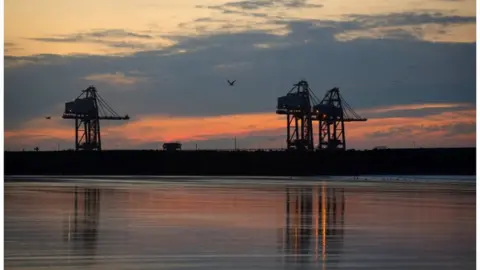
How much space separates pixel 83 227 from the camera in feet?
68.4

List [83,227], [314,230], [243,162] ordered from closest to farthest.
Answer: [314,230] → [83,227] → [243,162]

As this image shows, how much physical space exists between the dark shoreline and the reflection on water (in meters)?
70.3

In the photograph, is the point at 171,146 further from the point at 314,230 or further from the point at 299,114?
the point at 314,230

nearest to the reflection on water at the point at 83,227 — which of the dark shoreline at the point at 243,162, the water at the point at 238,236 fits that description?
the water at the point at 238,236

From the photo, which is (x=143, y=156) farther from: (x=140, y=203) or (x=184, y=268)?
(x=184, y=268)

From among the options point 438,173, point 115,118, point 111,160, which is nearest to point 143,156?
point 111,160

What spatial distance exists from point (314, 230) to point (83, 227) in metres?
3.89

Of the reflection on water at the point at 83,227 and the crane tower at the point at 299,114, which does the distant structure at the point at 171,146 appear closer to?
the crane tower at the point at 299,114

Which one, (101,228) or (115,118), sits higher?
(115,118)

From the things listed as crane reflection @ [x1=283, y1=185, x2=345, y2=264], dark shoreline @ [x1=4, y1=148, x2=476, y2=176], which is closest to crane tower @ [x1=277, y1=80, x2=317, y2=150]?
dark shoreline @ [x1=4, y1=148, x2=476, y2=176]

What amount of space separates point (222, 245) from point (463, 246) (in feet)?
11.2

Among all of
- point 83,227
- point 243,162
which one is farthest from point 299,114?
point 83,227

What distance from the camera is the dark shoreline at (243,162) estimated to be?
330ft

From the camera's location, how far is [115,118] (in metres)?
129
